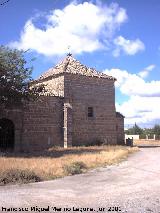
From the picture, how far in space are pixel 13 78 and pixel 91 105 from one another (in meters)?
11.3

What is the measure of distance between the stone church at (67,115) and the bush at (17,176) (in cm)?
1404

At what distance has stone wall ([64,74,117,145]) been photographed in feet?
113

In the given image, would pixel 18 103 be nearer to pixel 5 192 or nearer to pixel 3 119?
pixel 3 119

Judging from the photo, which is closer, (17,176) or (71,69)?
(17,176)

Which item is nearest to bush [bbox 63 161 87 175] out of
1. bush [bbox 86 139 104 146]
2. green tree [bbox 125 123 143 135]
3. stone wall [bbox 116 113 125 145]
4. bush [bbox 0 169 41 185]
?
bush [bbox 0 169 41 185]

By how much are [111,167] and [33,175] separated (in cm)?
551

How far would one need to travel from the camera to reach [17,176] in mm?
14680

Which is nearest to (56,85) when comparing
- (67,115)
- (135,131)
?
(67,115)

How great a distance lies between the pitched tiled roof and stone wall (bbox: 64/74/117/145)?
1.63ft

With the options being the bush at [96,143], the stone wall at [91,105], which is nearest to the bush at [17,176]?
the stone wall at [91,105]

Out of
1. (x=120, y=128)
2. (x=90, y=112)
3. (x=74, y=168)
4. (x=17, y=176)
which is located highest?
(x=90, y=112)

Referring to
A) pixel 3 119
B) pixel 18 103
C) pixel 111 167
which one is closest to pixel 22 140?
pixel 3 119

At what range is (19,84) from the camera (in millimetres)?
26125

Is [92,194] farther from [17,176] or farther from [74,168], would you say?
[74,168]
